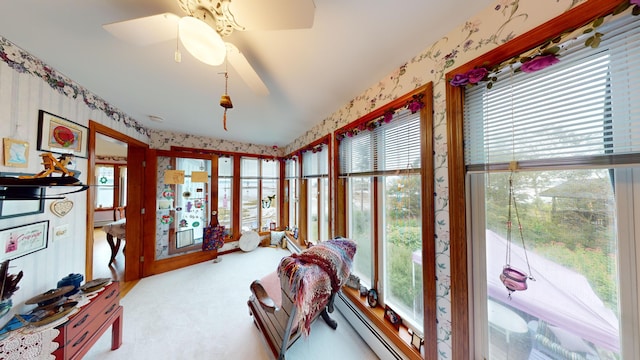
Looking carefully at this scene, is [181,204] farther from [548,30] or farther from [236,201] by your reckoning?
[548,30]

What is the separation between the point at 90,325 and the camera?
1.26 meters

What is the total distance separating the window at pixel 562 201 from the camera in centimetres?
65

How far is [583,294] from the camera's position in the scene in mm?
745

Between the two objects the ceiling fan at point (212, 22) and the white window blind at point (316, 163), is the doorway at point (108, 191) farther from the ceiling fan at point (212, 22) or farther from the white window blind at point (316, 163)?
the ceiling fan at point (212, 22)

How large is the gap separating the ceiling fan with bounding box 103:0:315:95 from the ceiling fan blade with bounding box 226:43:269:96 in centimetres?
4

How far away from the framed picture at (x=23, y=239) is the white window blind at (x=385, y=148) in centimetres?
248

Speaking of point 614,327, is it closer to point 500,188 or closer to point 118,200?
point 500,188

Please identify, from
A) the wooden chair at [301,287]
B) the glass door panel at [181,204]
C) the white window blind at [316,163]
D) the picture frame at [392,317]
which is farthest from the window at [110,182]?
the picture frame at [392,317]

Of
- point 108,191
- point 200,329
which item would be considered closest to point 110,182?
point 108,191

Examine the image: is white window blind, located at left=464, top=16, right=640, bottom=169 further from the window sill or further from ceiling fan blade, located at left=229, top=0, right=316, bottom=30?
the window sill

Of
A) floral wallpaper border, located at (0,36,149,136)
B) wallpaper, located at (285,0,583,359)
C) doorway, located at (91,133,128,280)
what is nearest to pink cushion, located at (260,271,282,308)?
wallpaper, located at (285,0,583,359)

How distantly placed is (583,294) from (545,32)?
1119 mm

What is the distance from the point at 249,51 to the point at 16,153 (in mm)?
1698

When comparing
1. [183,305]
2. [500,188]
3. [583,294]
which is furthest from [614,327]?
[183,305]
